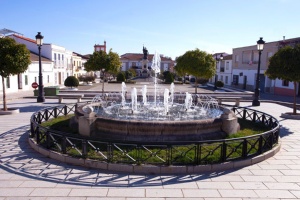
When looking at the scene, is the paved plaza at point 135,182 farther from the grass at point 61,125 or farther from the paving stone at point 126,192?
the grass at point 61,125

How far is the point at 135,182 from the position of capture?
5.58 meters

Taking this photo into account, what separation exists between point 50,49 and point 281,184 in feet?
115

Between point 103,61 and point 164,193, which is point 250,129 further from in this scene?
point 103,61

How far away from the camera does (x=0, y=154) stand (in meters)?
7.09

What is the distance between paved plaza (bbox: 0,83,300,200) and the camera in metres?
5.05

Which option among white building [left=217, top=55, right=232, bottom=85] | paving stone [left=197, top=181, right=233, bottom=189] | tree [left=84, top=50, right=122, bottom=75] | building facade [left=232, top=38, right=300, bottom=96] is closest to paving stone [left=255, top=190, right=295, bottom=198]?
paving stone [left=197, top=181, right=233, bottom=189]

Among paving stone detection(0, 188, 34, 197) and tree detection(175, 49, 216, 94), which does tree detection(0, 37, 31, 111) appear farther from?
tree detection(175, 49, 216, 94)

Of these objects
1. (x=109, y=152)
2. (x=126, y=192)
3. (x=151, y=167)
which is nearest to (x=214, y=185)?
(x=151, y=167)

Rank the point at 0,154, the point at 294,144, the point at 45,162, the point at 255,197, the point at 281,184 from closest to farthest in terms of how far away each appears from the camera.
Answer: the point at 255,197, the point at 281,184, the point at 45,162, the point at 0,154, the point at 294,144

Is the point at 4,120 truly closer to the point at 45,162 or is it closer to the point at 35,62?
the point at 45,162

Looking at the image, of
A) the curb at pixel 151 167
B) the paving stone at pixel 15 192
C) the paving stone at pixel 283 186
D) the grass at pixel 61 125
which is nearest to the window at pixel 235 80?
the grass at pixel 61 125

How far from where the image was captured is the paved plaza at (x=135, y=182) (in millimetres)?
5051

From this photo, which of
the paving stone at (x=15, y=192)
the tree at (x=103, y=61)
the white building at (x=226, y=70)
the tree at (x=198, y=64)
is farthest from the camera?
the white building at (x=226, y=70)

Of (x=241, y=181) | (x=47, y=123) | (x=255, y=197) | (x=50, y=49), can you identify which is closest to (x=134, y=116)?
(x=47, y=123)
